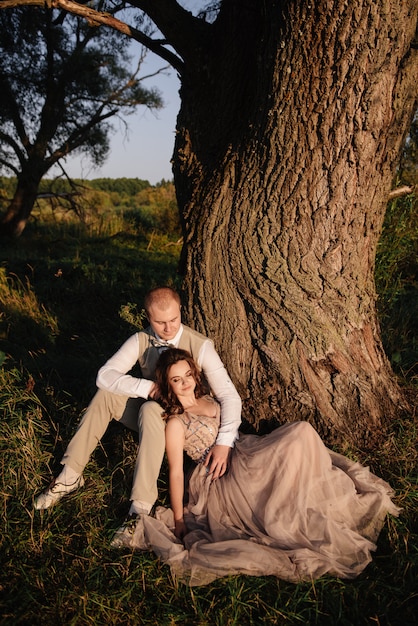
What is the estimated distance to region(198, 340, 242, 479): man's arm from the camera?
125 inches

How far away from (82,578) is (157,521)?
0.50 m

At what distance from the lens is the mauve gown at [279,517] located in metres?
2.58

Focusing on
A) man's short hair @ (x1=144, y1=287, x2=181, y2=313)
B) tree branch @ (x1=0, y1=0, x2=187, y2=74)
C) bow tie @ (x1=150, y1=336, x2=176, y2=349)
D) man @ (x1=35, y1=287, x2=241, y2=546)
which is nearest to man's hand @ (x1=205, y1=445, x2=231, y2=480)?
man @ (x1=35, y1=287, x2=241, y2=546)

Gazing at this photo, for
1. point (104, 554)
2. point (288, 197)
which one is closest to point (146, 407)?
point (104, 554)

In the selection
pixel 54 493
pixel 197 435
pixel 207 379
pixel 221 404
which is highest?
pixel 207 379

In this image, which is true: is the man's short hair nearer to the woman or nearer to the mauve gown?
the woman

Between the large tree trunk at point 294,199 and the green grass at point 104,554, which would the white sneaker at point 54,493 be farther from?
the large tree trunk at point 294,199

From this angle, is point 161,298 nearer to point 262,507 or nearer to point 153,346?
point 153,346

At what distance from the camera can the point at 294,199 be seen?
330cm

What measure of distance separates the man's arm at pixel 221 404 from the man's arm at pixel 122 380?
43cm

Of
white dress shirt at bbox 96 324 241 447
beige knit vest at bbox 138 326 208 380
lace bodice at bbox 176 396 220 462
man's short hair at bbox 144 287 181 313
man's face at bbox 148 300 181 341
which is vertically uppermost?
man's short hair at bbox 144 287 181 313

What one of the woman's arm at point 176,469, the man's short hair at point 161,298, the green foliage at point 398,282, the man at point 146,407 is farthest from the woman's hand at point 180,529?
the green foliage at point 398,282

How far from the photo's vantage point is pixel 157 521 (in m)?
2.89

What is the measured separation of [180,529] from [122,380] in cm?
100
